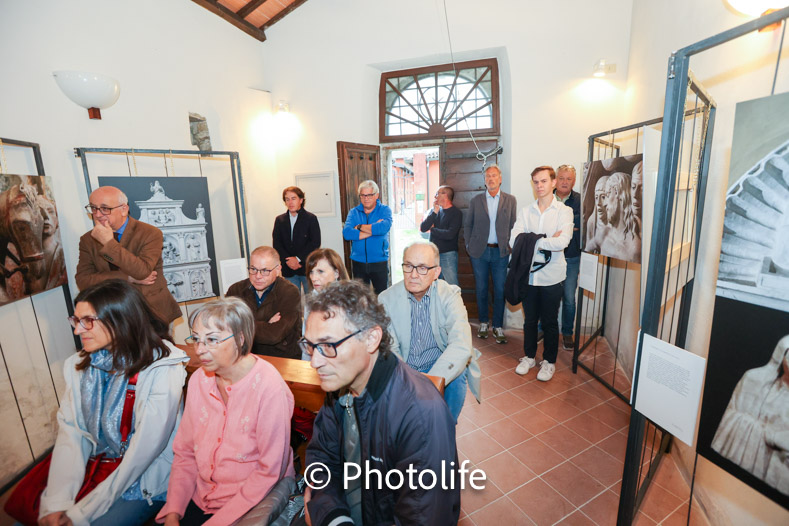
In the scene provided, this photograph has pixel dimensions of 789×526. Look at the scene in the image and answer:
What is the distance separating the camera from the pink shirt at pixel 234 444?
5.07 feet

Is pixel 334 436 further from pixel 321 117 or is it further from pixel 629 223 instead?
pixel 321 117

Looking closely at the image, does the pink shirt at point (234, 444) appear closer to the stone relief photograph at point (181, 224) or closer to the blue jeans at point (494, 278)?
the stone relief photograph at point (181, 224)

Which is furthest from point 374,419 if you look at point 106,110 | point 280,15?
point 280,15

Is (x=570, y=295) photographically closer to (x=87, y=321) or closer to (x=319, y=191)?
(x=319, y=191)

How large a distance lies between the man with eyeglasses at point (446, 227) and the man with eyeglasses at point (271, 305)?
2464mm

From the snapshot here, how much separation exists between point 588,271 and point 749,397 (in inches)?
84.5

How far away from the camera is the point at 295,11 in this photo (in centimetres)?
530

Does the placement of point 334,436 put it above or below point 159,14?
below

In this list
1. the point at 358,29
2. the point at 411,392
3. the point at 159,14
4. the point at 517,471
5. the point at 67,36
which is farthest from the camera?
the point at 358,29

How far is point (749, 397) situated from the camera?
120 centimetres

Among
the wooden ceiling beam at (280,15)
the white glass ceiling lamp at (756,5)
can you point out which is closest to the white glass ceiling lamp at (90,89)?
the wooden ceiling beam at (280,15)

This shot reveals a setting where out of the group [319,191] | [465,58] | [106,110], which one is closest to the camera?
[106,110]

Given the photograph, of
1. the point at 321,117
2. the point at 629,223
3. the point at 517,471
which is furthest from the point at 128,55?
the point at 517,471

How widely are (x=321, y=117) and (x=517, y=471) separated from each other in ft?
16.3
